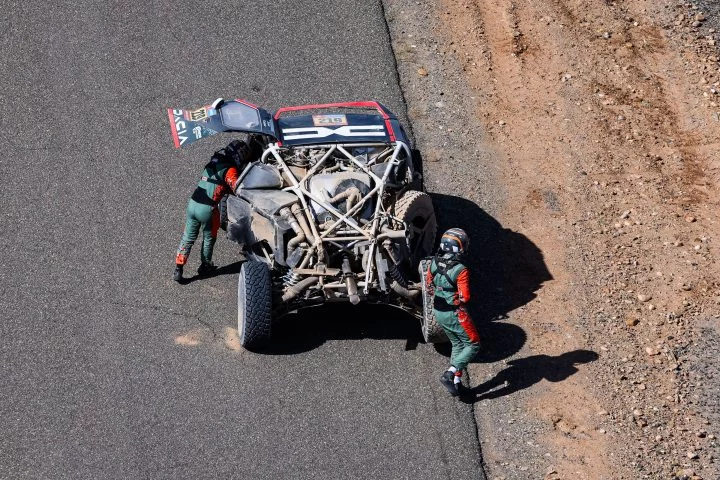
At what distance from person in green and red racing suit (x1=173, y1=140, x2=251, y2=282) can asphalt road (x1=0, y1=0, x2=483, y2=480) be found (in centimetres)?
34

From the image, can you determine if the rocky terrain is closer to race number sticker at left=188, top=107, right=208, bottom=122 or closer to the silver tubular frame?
the silver tubular frame

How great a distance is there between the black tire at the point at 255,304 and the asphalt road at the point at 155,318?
396mm

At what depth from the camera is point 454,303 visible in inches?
474

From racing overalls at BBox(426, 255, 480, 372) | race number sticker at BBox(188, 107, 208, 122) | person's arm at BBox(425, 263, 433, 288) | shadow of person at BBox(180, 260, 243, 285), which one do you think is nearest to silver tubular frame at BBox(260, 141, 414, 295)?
person's arm at BBox(425, 263, 433, 288)

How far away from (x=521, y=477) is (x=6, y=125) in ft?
28.6

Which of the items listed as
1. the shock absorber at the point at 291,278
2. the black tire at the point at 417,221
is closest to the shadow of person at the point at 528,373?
the black tire at the point at 417,221

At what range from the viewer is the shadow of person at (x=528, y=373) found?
12688 millimetres

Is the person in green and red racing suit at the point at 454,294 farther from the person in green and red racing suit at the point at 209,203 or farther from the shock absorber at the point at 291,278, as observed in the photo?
the person in green and red racing suit at the point at 209,203

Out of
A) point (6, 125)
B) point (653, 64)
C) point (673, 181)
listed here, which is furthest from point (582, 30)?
point (6, 125)

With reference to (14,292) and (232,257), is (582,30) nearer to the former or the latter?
(232,257)

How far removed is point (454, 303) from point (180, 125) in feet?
12.8

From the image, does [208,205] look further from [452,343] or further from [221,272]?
[452,343]

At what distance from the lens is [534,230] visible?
49.6ft

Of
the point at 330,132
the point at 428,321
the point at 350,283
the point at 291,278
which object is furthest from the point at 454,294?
the point at 330,132
